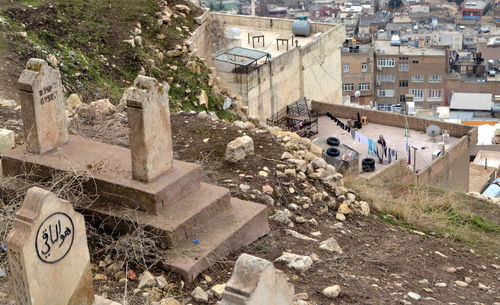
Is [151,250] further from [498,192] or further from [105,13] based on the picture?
[498,192]

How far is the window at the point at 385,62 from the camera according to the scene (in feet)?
178

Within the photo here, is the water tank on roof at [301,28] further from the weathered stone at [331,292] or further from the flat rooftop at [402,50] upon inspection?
the flat rooftop at [402,50]

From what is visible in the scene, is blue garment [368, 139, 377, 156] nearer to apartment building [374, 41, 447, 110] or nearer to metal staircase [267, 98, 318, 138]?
metal staircase [267, 98, 318, 138]

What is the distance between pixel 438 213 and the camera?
430 inches

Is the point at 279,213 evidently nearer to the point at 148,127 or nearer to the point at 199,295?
the point at 148,127

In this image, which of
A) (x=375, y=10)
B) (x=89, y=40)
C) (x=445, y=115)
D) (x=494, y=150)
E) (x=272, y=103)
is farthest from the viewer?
(x=375, y=10)

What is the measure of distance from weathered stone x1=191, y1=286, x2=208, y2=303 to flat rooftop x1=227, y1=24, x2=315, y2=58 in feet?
55.8

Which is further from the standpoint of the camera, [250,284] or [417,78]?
[417,78]

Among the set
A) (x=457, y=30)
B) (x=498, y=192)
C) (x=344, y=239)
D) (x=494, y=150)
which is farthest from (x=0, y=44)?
(x=457, y=30)

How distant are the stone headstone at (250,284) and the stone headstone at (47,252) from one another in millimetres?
1374

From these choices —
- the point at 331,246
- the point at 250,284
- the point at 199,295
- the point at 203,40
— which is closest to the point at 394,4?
the point at 203,40

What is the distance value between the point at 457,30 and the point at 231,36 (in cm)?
5334

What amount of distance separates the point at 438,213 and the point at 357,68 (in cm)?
4359

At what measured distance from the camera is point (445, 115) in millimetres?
46656
